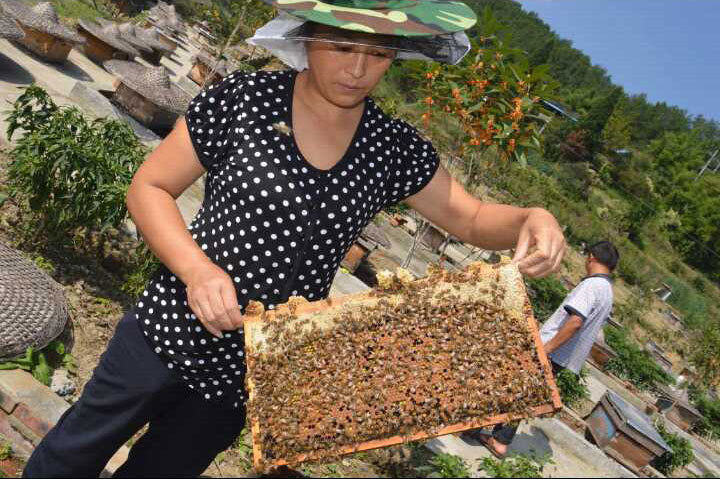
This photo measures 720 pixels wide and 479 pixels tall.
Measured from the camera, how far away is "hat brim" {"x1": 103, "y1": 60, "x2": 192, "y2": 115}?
9984 millimetres

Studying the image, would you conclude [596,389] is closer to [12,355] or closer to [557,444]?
[557,444]

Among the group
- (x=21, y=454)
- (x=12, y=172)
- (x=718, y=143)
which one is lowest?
(x=21, y=454)

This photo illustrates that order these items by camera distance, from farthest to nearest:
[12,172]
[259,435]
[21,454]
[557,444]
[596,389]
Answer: [596,389], [557,444], [12,172], [21,454], [259,435]

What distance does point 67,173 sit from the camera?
189 inches

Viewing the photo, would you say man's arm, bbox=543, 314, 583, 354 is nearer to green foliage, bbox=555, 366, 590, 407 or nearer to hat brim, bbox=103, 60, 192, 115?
green foliage, bbox=555, 366, 590, 407

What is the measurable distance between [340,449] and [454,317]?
64 centimetres

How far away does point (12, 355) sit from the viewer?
349 cm

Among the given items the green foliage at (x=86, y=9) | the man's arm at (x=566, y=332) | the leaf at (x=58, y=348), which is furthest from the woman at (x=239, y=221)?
the green foliage at (x=86, y=9)

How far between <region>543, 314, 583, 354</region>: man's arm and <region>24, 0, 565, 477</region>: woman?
3255 mm

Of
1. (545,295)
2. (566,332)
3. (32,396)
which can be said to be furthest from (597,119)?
(32,396)

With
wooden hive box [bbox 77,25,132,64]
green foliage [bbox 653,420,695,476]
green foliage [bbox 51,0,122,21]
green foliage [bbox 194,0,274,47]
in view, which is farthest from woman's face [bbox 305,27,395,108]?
green foliage [bbox 51,0,122,21]

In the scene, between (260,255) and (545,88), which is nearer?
(260,255)

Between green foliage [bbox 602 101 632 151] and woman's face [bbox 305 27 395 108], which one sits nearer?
woman's face [bbox 305 27 395 108]

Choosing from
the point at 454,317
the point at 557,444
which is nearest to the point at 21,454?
the point at 454,317
